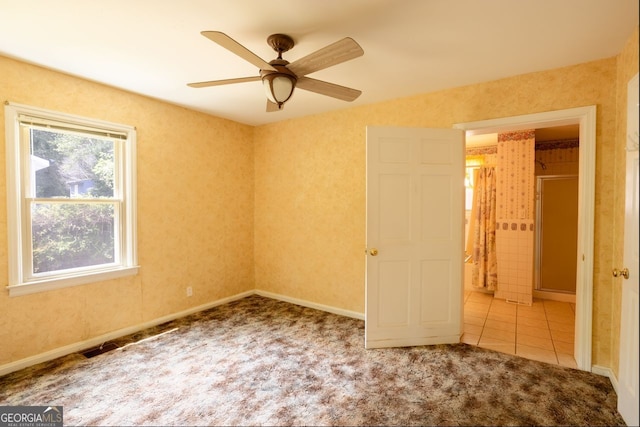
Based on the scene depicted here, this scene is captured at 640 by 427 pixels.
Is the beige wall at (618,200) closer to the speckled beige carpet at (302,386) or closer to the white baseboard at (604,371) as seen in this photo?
the white baseboard at (604,371)

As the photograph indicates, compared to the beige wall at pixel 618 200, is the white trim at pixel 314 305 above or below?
below

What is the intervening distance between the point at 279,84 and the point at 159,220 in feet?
7.91

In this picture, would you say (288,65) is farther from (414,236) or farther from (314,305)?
(314,305)

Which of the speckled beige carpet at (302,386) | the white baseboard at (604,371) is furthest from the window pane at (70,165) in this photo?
the white baseboard at (604,371)

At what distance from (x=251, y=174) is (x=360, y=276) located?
2.30 m

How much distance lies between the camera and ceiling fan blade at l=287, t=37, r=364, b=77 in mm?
1657

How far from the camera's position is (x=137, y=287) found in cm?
331

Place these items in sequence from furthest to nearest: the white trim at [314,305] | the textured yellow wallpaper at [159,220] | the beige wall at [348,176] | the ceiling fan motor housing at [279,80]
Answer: the white trim at [314,305] → the textured yellow wallpaper at [159,220] → the beige wall at [348,176] → the ceiling fan motor housing at [279,80]

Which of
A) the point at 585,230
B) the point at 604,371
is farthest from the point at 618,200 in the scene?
the point at 604,371

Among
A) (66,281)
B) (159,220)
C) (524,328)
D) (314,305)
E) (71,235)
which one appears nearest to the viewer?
(66,281)

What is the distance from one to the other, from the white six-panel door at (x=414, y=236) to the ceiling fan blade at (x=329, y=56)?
1.08 metres

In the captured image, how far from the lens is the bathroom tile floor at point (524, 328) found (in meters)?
2.85

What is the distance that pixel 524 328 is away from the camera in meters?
3.40

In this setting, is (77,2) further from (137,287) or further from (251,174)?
(251,174)
